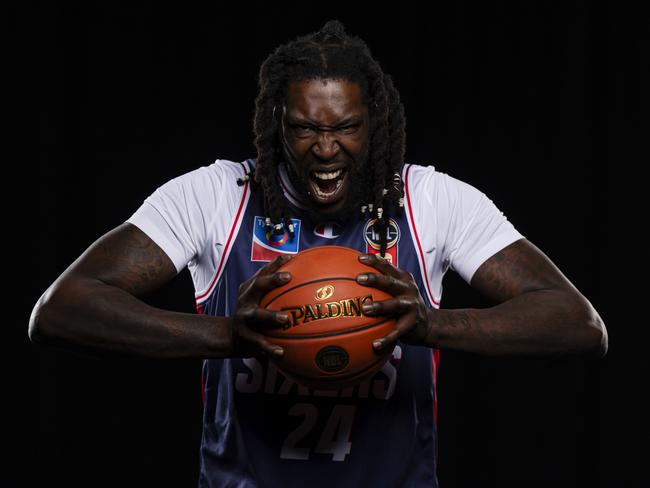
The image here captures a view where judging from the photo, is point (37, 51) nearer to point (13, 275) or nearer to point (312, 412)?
point (13, 275)

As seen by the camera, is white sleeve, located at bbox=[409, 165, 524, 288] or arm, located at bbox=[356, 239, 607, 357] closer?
arm, located at bbox=[356, 239, 607, 357]

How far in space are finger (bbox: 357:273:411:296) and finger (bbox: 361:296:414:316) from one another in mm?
16

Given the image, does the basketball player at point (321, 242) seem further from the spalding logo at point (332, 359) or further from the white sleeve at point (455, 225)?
the spalding logo at point (332, 359)

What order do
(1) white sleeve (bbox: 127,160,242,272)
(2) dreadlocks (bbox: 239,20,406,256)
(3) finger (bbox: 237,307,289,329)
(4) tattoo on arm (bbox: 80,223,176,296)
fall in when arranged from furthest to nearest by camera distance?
1. (2) dreadlocks (bbox: 239,20,406,256)
2. (1) white sleeve (bbox: 127,160,242,272)
3. (4) tattoo on arm (bbox: 80,223,176,296)
4. (3) finger (bbox: 237,307,289,329)

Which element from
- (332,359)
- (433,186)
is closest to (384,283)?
(332,359)

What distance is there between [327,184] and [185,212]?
341mm

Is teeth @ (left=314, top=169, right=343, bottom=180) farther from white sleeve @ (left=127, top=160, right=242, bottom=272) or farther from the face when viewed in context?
white sleeve @ (left=127, top=160, right=242, bottom=272)

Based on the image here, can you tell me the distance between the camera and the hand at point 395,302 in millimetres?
1814

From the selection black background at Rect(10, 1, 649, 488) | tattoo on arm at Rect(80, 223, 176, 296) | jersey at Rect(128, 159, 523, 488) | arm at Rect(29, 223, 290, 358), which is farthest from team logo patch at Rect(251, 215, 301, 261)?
black background at Rect(10, 1, 649, 488)

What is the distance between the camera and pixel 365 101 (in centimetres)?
233

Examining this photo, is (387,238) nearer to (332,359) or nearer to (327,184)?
(327,184)

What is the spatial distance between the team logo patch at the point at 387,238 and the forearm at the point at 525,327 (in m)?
0.36

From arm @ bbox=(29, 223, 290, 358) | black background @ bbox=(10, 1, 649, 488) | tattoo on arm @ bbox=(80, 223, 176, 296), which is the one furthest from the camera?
black background @ bbox=(10, 1, 649, 488)

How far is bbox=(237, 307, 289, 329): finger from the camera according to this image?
1794mm
